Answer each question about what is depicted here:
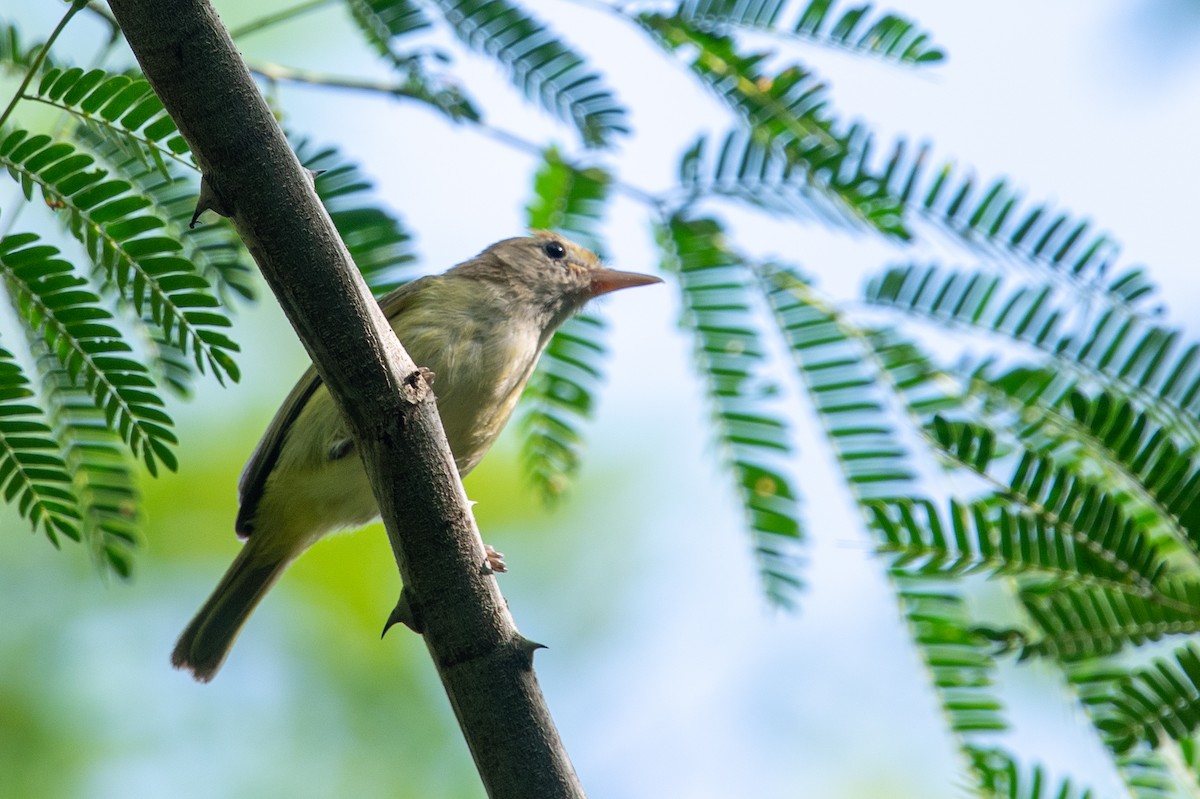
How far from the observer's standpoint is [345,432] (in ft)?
12.6

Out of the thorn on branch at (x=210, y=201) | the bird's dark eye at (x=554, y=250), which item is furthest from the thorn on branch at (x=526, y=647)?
the bird's dark eye at (x=554, y=250)

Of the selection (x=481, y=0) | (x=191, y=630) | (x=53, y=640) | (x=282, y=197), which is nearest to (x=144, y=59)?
(x=282, y=197)

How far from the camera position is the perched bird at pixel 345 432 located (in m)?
3.94

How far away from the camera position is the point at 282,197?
1986 millimetres

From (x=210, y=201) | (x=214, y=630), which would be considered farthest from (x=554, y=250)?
(x=210, y=201)

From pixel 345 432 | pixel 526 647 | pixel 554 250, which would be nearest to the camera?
pixel 526 647

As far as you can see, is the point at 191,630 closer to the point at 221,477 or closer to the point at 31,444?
the point at 31,444

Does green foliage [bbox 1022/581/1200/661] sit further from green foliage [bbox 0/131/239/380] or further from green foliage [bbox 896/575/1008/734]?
green foliage [bbox 0/131/239/380]

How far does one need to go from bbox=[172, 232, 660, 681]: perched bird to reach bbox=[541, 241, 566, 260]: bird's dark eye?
307mm

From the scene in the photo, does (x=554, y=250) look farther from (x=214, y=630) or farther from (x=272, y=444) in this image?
(x=214, y=630)

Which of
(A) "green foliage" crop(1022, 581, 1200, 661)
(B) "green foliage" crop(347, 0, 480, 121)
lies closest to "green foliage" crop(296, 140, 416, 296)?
(B) "green foliage" crop(347, 0, 480, 121)

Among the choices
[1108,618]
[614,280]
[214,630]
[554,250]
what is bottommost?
[1108,618]

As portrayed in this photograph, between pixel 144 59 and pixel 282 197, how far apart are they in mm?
302

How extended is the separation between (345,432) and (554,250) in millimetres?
1404
